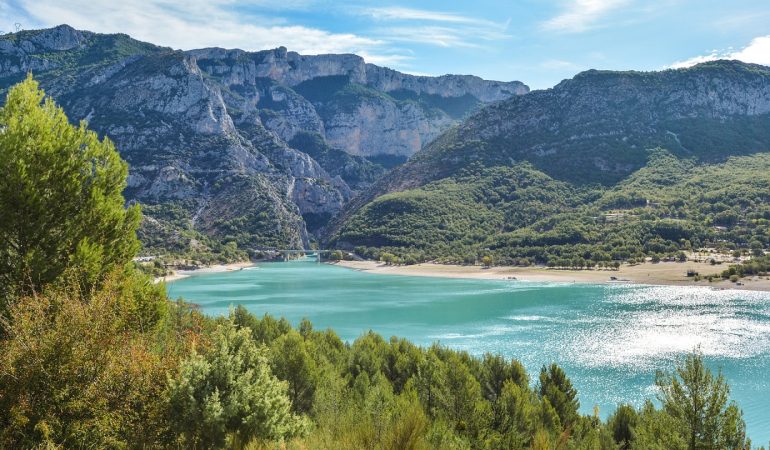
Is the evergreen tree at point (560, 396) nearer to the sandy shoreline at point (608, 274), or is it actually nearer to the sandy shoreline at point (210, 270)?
the sandy shoreline at point (608, 274)

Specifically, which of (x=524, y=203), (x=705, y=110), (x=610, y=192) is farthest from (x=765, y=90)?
(x=524, y=203)

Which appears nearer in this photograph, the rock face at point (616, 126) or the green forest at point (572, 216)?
the green forest at point (572, 216)

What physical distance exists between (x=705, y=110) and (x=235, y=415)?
170721 mm

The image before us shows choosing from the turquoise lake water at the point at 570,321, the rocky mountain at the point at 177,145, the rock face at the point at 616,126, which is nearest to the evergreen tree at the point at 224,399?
the turquoise lake water at the point at 570,321

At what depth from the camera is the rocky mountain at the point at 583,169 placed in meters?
109

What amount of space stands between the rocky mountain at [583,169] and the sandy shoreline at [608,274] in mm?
7426

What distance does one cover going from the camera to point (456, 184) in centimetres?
14775

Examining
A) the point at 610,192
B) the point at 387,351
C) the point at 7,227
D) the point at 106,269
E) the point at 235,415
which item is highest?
the point at 610,192

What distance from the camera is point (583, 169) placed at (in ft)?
458

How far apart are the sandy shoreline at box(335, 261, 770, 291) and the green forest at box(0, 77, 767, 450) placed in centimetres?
6530

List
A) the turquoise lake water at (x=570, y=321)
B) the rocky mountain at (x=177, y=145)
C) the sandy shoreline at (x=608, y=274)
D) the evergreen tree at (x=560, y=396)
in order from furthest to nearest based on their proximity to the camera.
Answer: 1. the rocky mountain at (x=177, y=145)
2. the sandy shoreline at (x=608, y=274)
3. the turquoise lake water at (x=570, y=321)
4. the evergreen tree at (x=560, y=396)

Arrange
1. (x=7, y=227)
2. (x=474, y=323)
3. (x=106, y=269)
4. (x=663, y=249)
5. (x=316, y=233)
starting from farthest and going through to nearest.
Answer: (x=316, y=233), (x=663, y=249), (x=474, y=323), (x=106, y=269), (x=7, y=227)

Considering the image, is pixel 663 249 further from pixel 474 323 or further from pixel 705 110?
pixel 705 110

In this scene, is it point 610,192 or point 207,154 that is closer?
point 610,192
